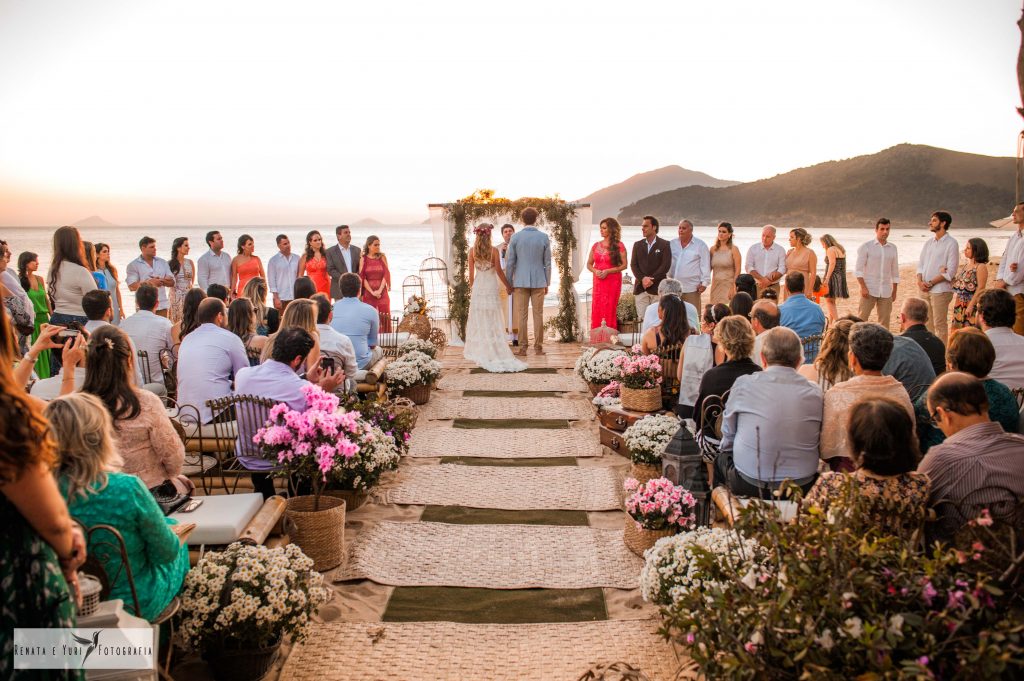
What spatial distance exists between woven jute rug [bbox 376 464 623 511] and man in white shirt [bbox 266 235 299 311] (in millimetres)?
5457

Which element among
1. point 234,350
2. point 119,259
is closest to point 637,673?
point 234,350

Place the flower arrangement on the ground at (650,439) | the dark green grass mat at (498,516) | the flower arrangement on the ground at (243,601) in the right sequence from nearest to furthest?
the flower arrangement on the ground at (243,601), the dark green grass mat at (498,516), the flower arrangement on the ground at (650,439)

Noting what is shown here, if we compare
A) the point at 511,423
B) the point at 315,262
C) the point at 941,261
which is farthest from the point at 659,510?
the point at 315,262

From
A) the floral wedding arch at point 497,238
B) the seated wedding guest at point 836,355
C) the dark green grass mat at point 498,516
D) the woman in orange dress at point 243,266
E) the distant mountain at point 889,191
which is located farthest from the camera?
the distant mountain at point 889,191

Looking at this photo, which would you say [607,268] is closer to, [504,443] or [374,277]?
[374,277]

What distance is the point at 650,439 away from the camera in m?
5.37

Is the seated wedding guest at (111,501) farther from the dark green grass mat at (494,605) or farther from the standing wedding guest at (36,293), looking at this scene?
the standing wedding guest at (36,293)

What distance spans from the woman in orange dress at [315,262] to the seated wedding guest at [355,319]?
2.98 meters

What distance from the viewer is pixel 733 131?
106 ft

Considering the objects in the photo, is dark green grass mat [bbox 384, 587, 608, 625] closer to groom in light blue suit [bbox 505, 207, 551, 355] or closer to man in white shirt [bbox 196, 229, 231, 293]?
man in white shirt [bbox 196, 229, 231, 293]

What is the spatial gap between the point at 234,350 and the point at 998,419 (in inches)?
194

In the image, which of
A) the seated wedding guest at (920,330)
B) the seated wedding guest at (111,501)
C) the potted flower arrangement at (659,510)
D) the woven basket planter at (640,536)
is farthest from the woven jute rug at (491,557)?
the seated wedding guest at (920,330)

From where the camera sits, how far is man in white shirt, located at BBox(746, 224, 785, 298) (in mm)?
10258

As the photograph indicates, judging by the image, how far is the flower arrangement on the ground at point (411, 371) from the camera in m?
7.84
